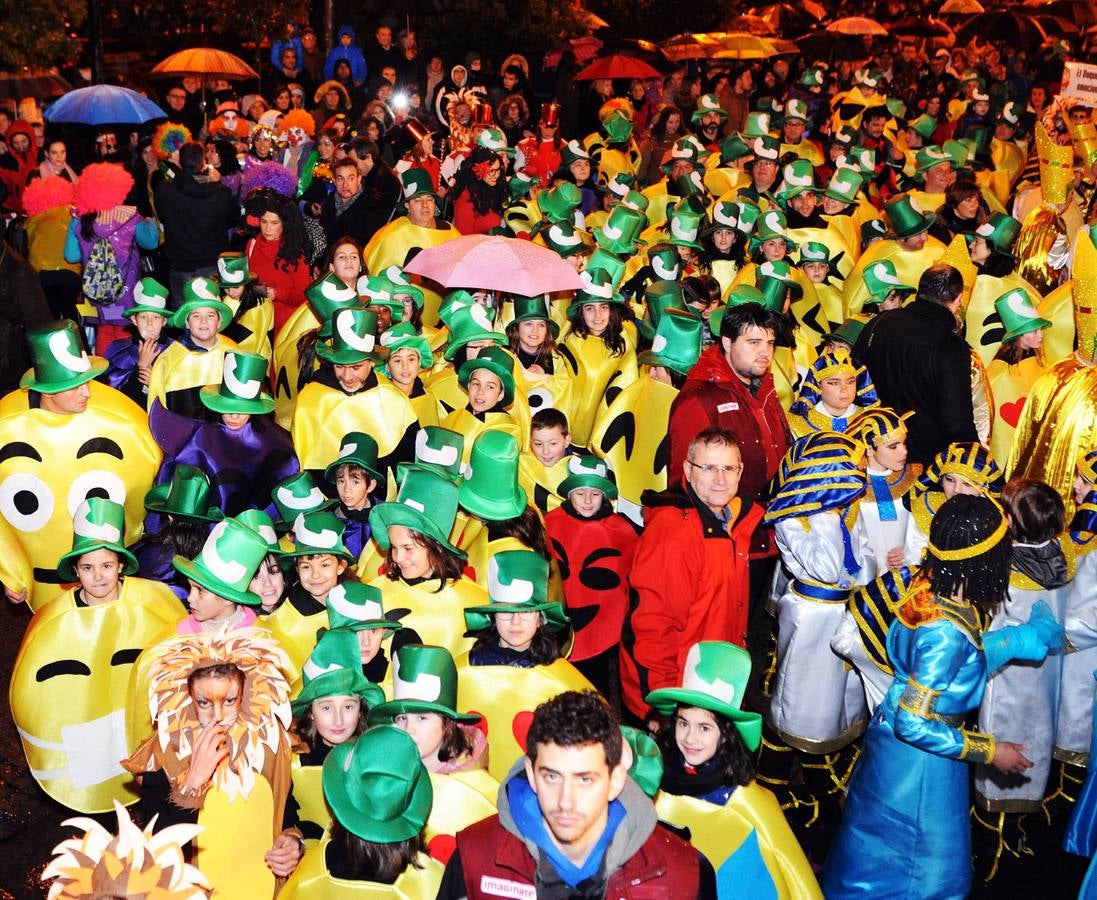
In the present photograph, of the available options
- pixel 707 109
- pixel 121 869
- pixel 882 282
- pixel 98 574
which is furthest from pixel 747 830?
pixel 707 109

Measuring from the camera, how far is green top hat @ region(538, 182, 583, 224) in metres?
11.7

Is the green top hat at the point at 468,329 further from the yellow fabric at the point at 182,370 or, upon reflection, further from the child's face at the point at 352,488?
the child's face at the point at 352,488

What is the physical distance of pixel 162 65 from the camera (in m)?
16.5

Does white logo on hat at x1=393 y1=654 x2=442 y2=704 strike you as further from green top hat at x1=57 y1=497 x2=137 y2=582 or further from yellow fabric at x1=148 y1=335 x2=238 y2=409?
yellow fabric at x1=148 y1=335 x2=238 y2=409

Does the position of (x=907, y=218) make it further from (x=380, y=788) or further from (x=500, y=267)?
(x=380, y=788)

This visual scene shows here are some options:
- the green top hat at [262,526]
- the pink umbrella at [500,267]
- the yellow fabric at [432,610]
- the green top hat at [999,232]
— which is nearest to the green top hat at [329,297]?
the pink umbrella at [500,267]

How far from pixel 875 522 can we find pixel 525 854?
332cm

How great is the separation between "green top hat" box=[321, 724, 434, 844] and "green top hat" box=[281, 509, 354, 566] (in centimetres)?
181

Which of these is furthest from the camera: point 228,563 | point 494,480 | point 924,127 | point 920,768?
point 924,127

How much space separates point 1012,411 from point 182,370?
4.98 metres

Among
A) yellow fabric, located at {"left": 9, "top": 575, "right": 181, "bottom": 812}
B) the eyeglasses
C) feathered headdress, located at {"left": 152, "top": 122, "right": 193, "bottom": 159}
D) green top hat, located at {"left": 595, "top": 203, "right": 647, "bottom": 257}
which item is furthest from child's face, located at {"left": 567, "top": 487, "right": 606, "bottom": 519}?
feathered headdress, located at {"left": 152, "top": 122, "right": 193, "bottom": 159}

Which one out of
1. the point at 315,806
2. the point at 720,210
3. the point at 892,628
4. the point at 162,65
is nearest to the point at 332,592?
the point at 315,806

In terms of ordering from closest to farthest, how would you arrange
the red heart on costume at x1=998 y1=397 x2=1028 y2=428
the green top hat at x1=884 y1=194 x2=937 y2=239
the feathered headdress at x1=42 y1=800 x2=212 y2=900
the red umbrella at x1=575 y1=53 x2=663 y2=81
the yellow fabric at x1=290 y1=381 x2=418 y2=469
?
the feathered headdress at x1=42 y1=800 x2=212 y2=900
the yellow fabric at x1=290 y1=381 x2=418 y2=469
the red heart on costume at x1=998 y1=397 x2=1028 y2=428
the green top hat at x1=884 y1=194 x2=937 y2=239
the red umbrella at x1=575 y1=53 x2=663 y2=81

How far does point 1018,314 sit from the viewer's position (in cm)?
848
